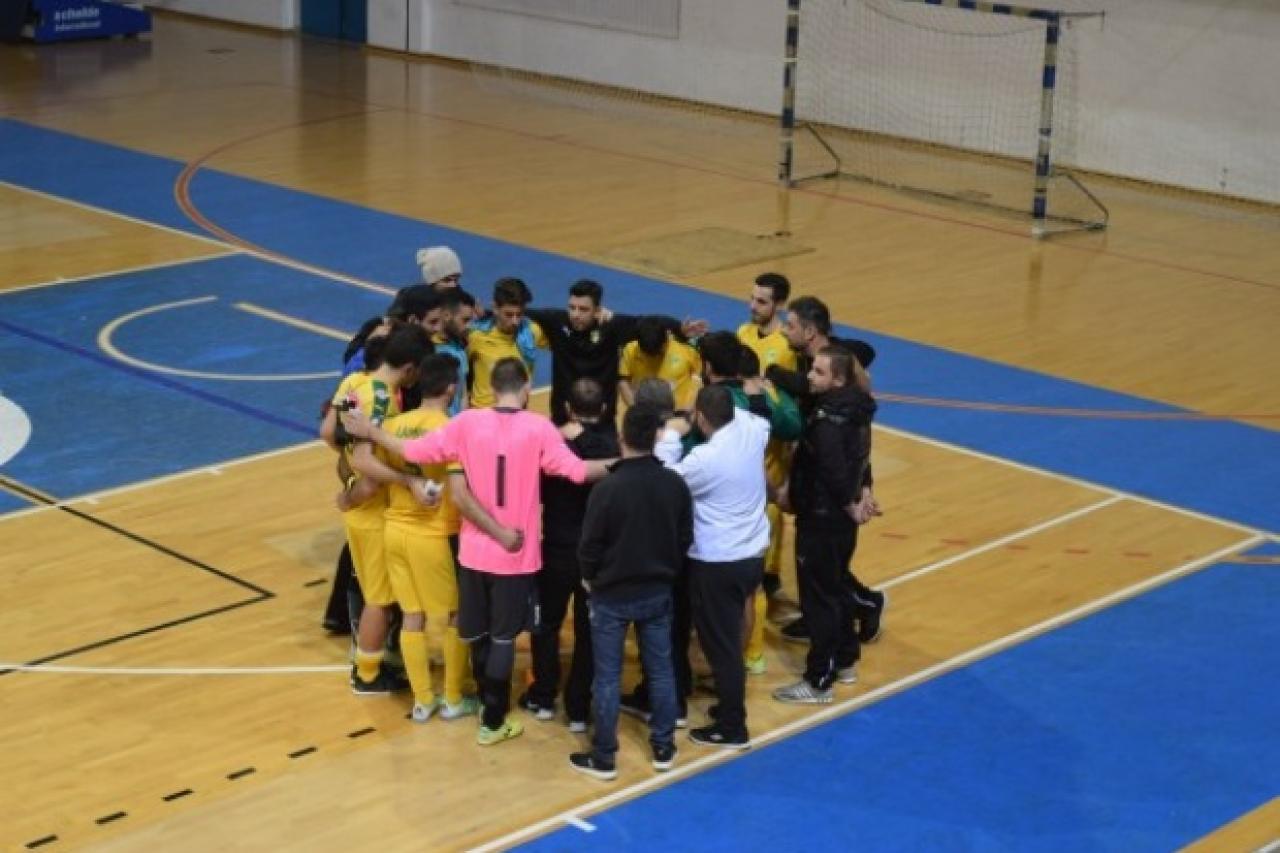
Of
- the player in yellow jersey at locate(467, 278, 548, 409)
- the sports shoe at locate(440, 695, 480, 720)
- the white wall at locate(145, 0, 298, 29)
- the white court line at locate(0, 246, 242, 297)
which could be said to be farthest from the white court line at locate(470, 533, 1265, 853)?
the white wall at locate(145, 0, 298, 29)

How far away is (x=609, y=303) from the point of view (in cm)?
2019

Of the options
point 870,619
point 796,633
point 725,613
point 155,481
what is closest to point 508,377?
point 725,613

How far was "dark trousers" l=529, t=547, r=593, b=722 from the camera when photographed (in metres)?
11.1

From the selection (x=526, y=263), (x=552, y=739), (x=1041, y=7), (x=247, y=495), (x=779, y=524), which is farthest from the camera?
(x=1041, y=7)

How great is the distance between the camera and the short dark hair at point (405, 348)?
11.2 metres

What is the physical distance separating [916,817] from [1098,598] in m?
3.39

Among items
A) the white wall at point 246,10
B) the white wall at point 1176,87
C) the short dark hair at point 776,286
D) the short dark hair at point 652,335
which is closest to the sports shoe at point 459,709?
the short dark hair at point 652,335

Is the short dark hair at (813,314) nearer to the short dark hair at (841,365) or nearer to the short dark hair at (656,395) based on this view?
the short dark hair at (841,365)

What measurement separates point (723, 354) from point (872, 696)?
2.16m

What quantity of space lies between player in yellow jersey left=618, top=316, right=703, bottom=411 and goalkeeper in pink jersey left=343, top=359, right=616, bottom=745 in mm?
1742

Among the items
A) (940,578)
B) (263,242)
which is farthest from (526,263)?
(940,578)

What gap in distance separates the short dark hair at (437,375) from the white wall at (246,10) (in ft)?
88.7

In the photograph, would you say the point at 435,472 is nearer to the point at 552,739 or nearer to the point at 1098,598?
the point at 552,739

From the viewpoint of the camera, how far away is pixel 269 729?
1130 centimetres
